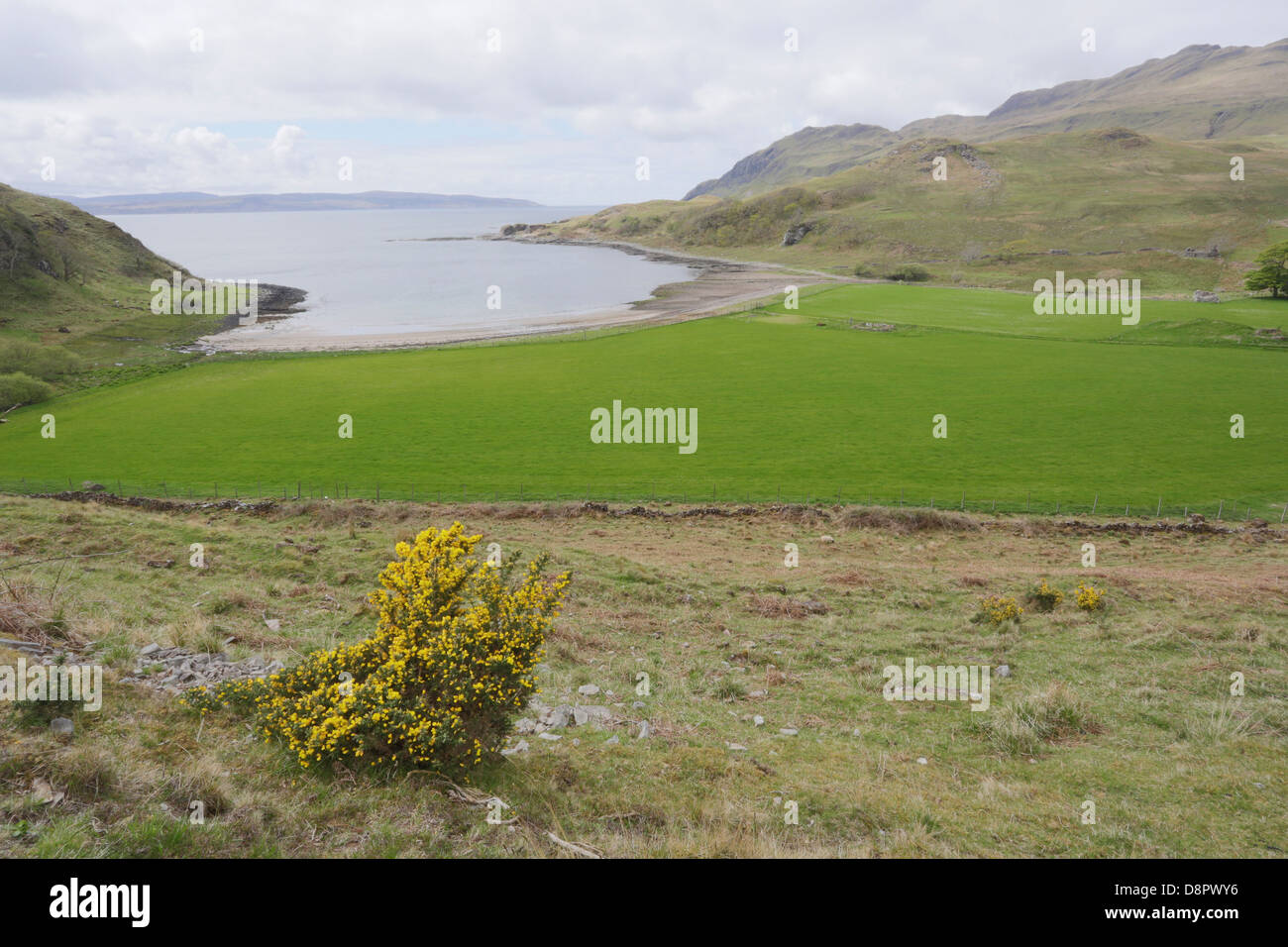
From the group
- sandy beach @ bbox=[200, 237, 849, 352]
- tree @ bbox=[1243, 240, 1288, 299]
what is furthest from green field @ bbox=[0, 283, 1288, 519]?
tree @ bbox=[1243, 240, 1288, 299]

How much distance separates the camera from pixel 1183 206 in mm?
170500

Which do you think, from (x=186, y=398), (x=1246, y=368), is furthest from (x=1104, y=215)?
(x=186, y=398)

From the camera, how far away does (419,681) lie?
34.3 ft

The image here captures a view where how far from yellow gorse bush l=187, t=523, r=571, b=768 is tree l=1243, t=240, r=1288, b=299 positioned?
456ft

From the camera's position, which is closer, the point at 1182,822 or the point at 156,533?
the point at 1182,822

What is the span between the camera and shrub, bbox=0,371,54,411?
60344 millimetres

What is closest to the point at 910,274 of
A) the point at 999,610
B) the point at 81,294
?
the point at 999,610

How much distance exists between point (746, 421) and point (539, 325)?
65449mm

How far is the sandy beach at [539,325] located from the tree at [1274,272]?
235 feet

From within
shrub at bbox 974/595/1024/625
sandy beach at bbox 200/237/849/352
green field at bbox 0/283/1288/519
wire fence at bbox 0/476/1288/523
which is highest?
sandy beach at bbox 200/237/849/352

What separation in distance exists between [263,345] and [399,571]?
93901mm

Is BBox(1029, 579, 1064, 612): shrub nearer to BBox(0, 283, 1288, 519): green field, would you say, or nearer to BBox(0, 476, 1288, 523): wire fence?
BBox(0, 476, 1288, 523): wire fence

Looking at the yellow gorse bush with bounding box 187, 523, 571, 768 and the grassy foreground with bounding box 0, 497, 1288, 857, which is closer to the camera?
the grassy foreground with bounding box 0, 497, 1288, 857
